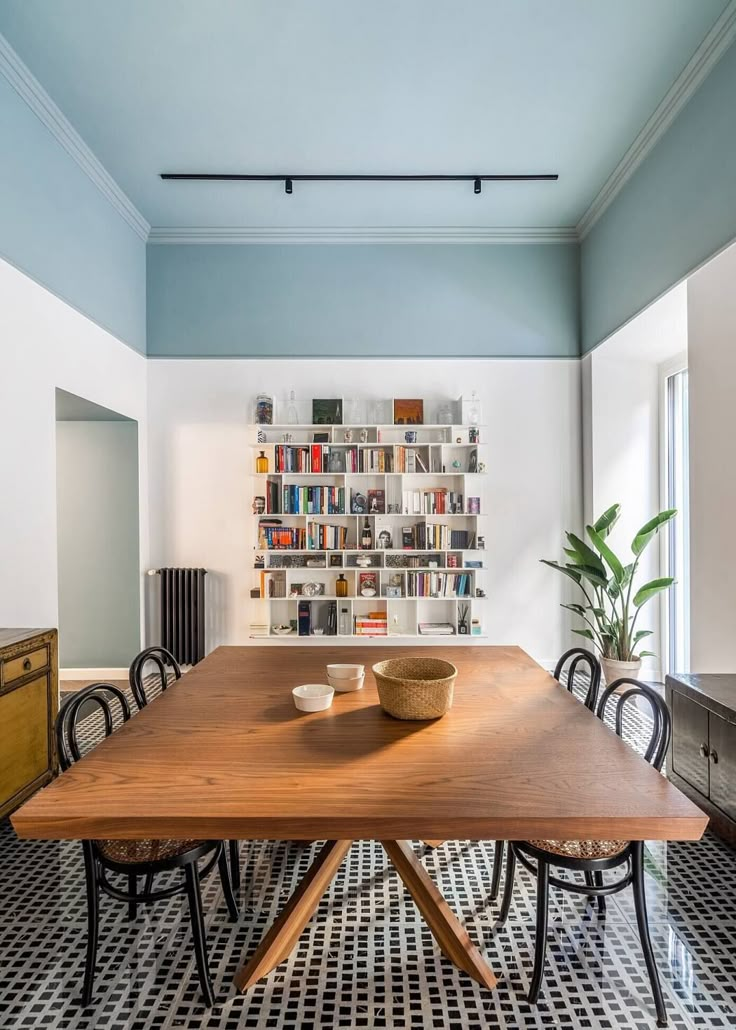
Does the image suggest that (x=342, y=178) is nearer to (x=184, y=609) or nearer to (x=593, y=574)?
(x=593, y=574)

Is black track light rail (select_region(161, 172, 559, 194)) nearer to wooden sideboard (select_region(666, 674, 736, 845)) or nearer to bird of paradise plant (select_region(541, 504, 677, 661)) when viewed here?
bird of paradise plant (select_region(541, 504, 677, 661))

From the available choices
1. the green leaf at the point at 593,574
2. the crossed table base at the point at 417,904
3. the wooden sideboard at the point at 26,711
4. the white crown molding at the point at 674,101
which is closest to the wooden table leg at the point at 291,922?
the crossed table base at the point at 417,904

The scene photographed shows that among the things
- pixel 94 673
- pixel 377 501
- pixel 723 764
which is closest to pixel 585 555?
pixel 377 501

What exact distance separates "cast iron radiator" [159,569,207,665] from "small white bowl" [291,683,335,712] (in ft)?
10.2

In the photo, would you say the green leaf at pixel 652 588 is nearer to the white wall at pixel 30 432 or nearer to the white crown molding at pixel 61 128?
the white wall at pixel 30 432

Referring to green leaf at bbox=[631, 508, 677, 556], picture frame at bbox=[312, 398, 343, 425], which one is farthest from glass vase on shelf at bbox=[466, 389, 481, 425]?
green leaf at bbox=[631, 508, 677, 556]

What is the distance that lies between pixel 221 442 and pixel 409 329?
179cm

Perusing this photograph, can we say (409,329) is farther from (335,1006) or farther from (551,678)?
(335,1006)

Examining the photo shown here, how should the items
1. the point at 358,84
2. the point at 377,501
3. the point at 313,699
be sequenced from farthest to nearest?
Result: the point at 377,501 → the point at 358,84 → the point at 313,699

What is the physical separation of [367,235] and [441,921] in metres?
4.63

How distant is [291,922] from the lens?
1762 millimetres

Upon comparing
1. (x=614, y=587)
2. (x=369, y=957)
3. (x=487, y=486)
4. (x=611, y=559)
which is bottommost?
(x=369, y=957)

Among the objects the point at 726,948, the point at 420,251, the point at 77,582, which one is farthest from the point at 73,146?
the point at 726,948

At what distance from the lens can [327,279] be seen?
16.2ft
